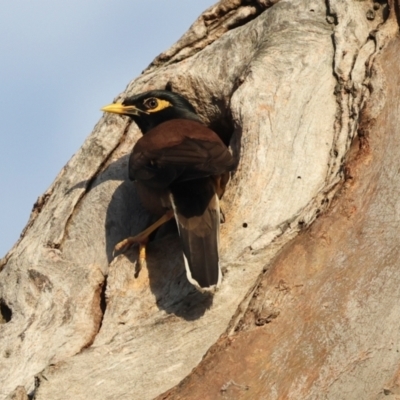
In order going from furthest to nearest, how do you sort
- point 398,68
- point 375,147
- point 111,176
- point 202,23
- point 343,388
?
point 202,23, point 111,176, point 398,68, point 375,147, point 343,388

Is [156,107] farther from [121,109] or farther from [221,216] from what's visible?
[221,216]

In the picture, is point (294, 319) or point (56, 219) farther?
point (56, 219)

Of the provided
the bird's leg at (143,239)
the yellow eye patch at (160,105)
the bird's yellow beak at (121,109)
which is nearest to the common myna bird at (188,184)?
the bird's leg at (143,239)

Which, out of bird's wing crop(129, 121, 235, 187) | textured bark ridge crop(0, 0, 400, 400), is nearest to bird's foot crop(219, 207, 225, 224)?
textured bark ridge crop(0, 0, 400, 400)

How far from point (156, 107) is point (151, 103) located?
0.06 m

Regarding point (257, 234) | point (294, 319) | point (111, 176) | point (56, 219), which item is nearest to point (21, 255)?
point (56, 219)

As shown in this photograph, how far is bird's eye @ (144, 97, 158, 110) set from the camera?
6215mm

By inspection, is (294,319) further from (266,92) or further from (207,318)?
(266,92)

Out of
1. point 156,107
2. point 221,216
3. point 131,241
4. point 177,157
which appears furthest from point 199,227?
point 156,107

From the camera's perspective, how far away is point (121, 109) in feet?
20.3

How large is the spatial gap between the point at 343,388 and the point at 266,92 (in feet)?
7.16

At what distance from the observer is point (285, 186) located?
5.10 metres

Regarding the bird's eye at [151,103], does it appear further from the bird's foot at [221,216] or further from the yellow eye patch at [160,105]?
the bird's foot at [221,216]

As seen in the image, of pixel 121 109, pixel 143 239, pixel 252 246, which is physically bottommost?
pixel 252 246
